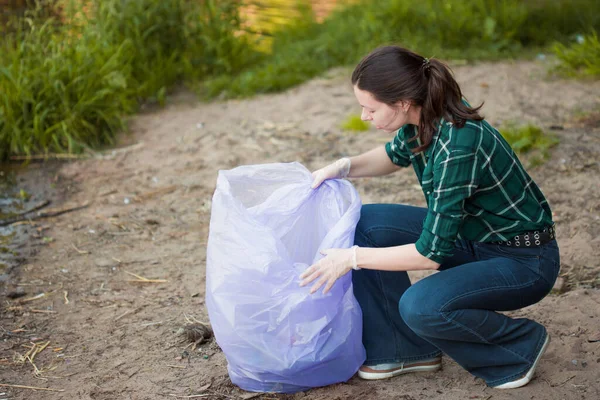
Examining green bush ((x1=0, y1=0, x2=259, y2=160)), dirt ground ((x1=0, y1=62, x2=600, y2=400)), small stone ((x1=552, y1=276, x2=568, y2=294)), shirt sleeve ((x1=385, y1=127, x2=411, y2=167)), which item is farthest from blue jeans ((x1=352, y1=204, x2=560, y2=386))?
green bush ((x1=0, y1=0, x2=259, y2=160))

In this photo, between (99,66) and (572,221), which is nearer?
(572,221)

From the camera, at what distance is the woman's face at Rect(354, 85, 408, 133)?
7.48 feet

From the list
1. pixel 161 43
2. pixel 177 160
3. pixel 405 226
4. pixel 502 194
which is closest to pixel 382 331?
pixel 405 226

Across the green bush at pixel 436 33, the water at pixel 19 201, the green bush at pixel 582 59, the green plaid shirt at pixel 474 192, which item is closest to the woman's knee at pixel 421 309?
the green plaid shirt at pixel 474 192

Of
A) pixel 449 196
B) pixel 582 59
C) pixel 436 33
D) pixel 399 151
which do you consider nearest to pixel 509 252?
pixel 449 196

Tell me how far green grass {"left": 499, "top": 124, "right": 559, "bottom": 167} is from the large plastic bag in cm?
203

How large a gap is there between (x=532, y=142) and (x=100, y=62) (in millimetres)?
3089

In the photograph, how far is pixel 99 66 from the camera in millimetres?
5168

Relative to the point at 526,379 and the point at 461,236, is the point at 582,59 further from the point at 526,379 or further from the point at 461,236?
the point at 526,379

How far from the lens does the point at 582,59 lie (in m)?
5.18

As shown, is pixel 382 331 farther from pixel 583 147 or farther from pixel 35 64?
pixel 35 64

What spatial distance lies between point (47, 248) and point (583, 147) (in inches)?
124

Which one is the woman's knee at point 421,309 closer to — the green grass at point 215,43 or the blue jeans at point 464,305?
the blue jeans at point 464,305

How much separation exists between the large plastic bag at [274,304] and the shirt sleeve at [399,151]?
0.22 meters
